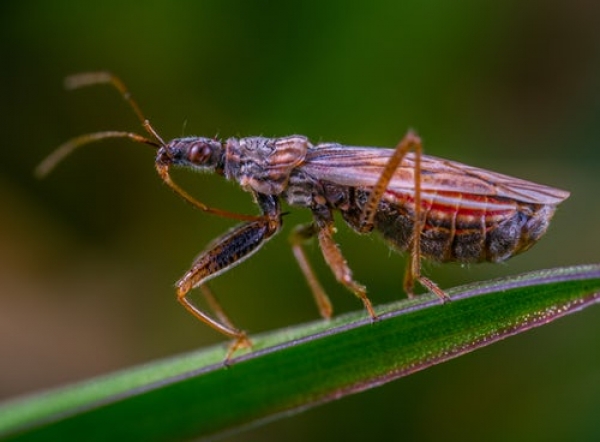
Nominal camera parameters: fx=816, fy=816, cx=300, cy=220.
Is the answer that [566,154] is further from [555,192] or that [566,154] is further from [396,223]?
[396,223]

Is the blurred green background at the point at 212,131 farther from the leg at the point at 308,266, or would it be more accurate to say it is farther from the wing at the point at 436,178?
the wing at the point at 436,178

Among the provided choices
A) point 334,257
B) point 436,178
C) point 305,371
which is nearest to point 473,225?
point 436,178

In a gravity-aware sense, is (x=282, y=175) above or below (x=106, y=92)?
below

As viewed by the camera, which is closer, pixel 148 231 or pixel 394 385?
pixel 394 385

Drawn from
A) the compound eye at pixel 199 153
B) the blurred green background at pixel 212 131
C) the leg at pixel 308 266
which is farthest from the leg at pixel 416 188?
the blurred green background at pixel 212 131

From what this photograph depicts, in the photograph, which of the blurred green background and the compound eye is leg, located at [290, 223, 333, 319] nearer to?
the blurred green background

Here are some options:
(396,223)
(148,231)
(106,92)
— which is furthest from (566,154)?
(106,92)

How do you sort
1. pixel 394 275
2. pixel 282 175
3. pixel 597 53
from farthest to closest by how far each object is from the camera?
pixel 597 53 → pixel 394 275 → pixel 282 175

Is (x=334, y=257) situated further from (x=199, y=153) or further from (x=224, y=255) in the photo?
(x=199, y=153)
